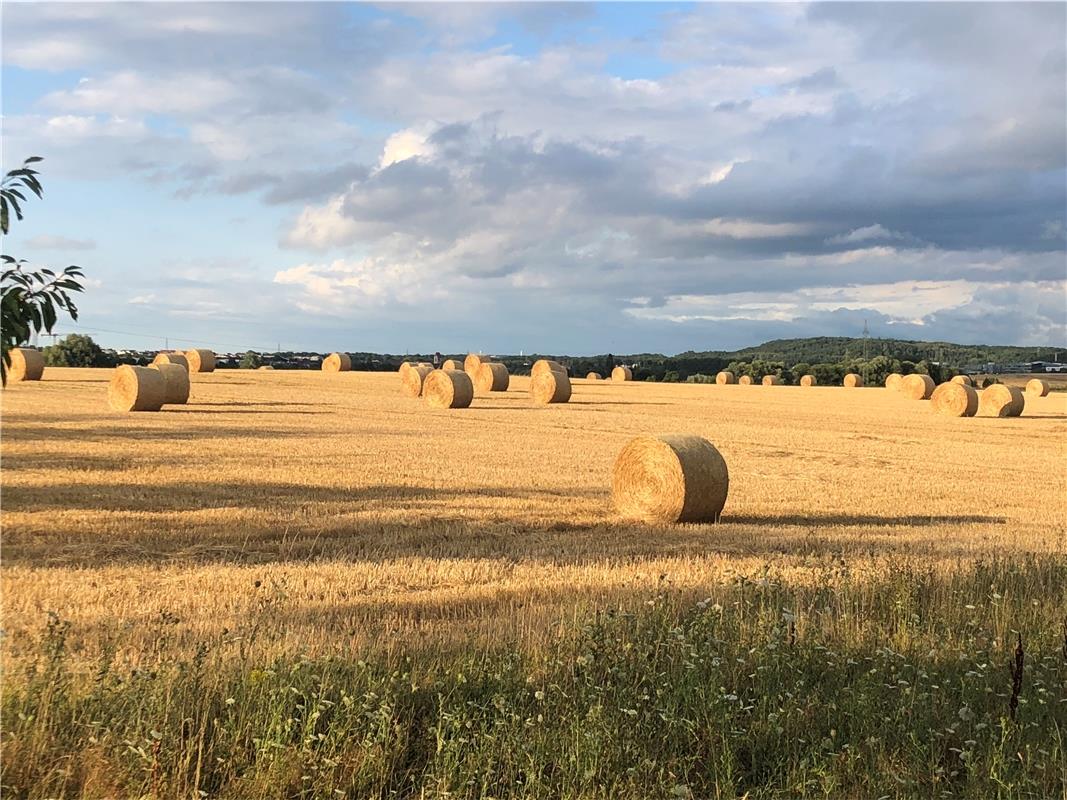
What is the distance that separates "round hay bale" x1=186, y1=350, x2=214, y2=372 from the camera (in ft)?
202

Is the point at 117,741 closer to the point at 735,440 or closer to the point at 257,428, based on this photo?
the point at 257,428

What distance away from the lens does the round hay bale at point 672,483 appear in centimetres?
1476

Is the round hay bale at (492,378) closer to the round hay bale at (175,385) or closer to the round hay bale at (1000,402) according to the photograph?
the round hay bale at (175,385)

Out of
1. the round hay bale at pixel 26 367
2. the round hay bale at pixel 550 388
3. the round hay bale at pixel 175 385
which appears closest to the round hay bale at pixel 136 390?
the round hay bale at pixel 175 385

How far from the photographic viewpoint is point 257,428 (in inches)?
1068

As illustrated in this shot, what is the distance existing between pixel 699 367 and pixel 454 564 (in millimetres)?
76783

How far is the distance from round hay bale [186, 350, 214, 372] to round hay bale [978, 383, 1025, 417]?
43.2m

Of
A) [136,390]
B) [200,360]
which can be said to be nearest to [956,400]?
[136,390]

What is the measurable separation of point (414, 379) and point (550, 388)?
8.07m

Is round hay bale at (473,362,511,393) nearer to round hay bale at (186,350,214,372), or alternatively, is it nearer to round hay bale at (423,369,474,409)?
round hay bale at (423,369,474,409)

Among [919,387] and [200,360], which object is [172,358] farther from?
[919,387]

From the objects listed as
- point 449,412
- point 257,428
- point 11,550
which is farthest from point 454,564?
point 449,412

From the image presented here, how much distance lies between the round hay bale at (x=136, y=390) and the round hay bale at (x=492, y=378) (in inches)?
752

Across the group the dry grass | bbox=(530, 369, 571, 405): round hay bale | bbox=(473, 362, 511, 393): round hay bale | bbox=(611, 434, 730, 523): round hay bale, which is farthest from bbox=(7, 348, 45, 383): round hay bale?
bbox=(611, 434, 730, 523): round hay bale
